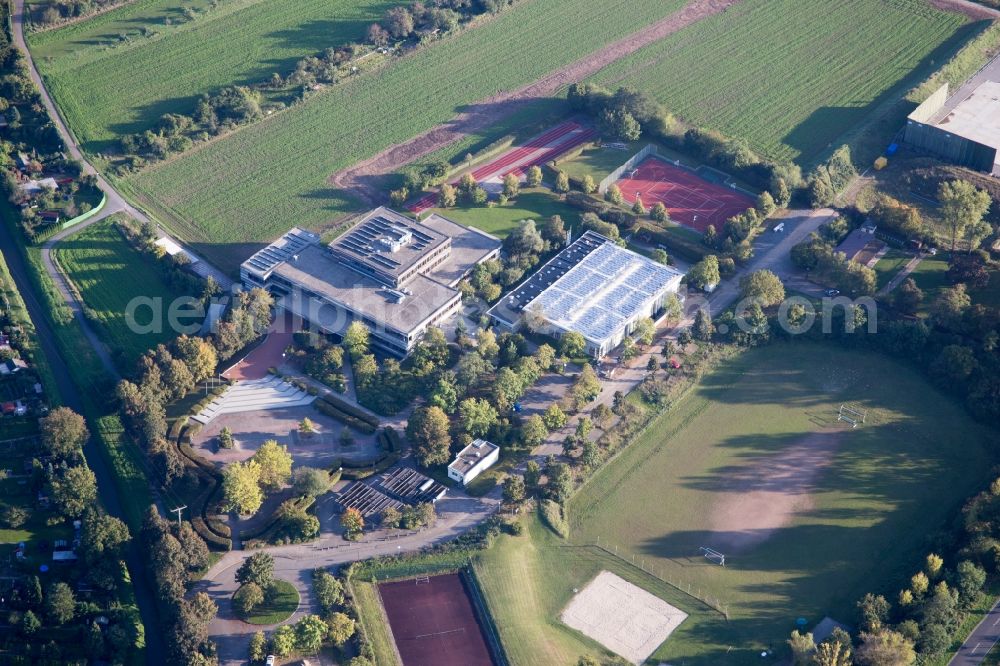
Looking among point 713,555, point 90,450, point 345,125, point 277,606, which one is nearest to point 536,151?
point 345,125

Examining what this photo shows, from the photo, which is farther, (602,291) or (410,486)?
(602,291)

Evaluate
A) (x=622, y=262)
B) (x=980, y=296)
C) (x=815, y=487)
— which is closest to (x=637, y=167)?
(x=622, y=262)

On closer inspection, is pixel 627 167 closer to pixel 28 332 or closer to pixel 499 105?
pixel 499 105

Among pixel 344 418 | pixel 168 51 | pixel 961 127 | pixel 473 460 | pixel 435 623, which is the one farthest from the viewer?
pixel 168 51

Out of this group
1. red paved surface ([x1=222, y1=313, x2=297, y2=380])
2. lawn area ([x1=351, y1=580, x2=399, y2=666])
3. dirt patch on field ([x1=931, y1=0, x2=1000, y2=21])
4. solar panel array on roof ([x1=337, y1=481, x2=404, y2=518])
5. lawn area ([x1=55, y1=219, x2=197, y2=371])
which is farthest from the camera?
dirt patch on field ([x1=931, y1=0, x2=1000, y2=21])

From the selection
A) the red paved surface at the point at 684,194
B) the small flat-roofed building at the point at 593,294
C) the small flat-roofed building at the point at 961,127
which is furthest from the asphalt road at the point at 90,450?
the small flat-roofed building at the point at 961,127

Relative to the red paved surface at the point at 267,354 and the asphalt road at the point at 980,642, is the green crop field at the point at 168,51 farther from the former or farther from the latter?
the asphalt road at the point at 980,642

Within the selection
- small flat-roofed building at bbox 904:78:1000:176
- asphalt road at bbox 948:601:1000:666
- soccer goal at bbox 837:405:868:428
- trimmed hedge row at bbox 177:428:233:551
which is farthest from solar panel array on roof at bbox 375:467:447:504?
small flat-roofed building at bbox 904:78:1000:176

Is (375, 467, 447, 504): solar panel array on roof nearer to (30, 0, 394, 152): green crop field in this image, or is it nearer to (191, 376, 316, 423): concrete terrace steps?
(191, 376, 316, 423): concrete terrace steps
